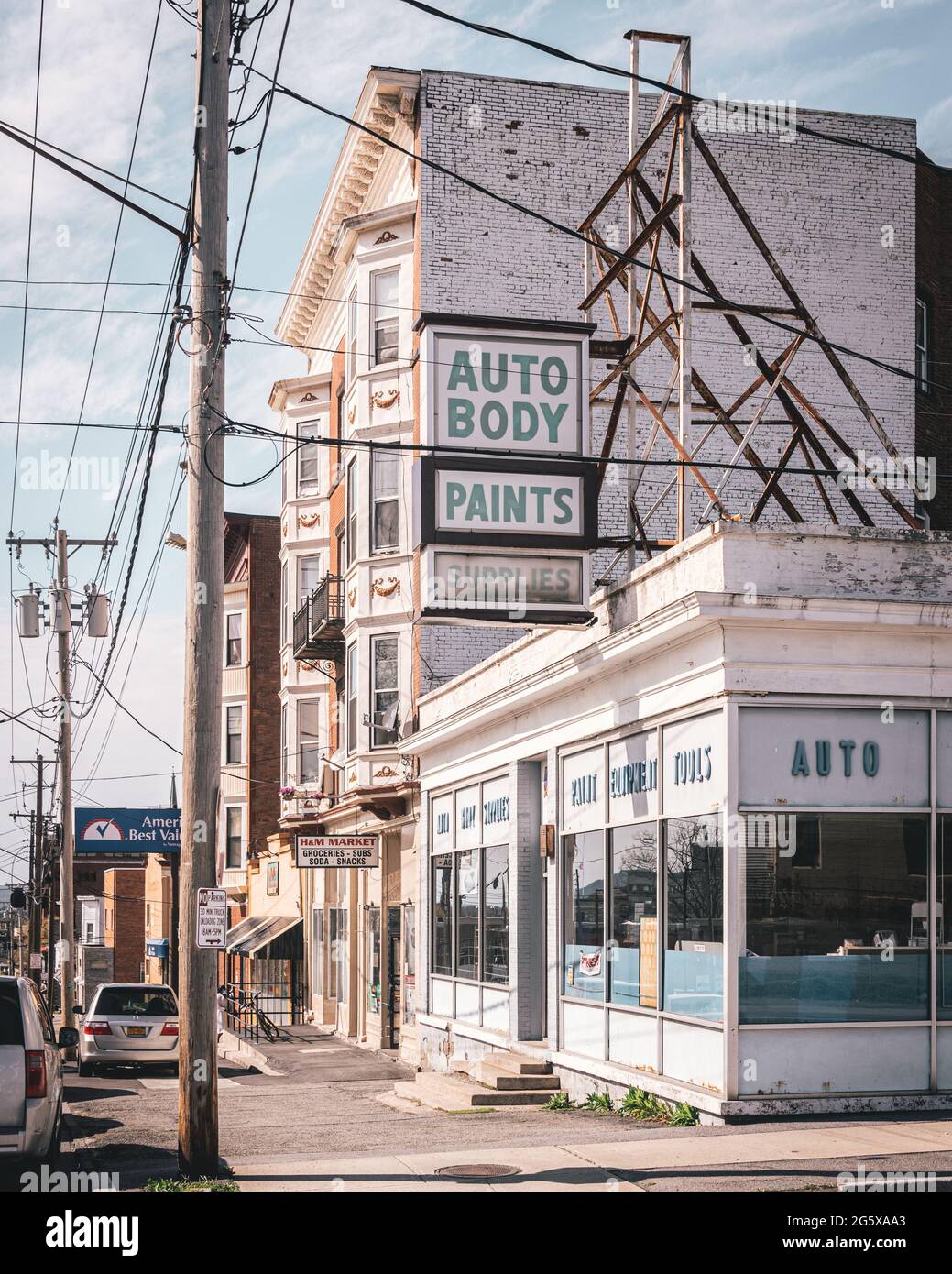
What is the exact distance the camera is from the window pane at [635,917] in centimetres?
1535

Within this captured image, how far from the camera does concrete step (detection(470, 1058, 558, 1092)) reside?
18.1 m

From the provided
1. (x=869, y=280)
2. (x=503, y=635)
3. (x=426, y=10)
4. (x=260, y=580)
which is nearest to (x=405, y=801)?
(x=503, y=635)

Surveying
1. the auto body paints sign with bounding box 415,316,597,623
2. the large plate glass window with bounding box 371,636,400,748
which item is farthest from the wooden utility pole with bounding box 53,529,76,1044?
the auto body paints sign with bounding box 415,316,597,623

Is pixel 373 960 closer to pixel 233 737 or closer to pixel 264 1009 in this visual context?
pixel 264 1009

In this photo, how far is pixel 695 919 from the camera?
14.2m

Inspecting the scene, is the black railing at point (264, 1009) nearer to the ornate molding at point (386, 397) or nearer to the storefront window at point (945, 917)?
the ornate molding at point (386, 397)

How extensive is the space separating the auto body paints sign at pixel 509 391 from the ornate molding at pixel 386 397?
42.9 feet

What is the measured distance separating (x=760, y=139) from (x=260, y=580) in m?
24.2

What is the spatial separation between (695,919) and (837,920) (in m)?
1.32

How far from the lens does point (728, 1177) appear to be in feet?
34.3

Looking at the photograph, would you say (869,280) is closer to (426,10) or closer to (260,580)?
(426,10)

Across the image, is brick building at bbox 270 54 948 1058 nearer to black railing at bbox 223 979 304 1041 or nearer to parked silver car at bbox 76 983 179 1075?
black railing at bbox 223 979 304 1041

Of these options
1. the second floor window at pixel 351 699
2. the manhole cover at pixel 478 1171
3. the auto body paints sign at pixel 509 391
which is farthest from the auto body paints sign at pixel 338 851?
the manhole cover at pixel 478 1171

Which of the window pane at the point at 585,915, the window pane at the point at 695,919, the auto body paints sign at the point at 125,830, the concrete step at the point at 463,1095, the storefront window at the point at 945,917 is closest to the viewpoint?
the window pane at the point at 695,919
